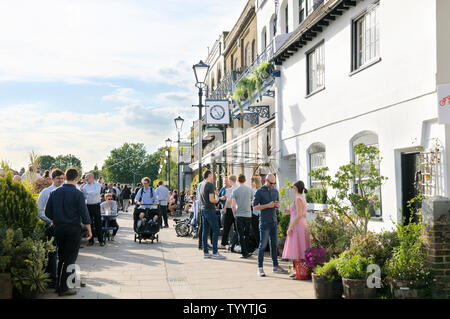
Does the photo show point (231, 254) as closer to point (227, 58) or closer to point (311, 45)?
point (311, 45)

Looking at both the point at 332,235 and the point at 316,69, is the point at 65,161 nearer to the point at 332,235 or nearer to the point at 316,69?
the point at 316,69

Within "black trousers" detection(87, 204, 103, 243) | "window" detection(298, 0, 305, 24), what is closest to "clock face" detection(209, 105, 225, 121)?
"window" detection(298, 0, 305, 24)

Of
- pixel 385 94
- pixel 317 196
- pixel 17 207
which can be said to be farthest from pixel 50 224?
pixel 317 196

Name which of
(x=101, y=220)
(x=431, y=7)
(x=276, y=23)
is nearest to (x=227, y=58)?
(x=276, y=23)

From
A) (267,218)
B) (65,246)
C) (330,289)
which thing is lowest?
(330,289)

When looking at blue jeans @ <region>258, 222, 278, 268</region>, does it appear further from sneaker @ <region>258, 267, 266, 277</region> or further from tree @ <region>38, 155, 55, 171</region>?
tree @ <region>38, 155, 55, 171</region>

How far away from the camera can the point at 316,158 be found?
1394 centimetres

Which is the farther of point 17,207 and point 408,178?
point 408,178

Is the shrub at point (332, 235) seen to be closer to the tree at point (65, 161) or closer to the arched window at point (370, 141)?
the arched window at point (370, 141)

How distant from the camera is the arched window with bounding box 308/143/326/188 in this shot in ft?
44.4

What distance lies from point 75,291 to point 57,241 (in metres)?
0.84

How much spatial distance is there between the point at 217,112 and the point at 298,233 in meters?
11.1

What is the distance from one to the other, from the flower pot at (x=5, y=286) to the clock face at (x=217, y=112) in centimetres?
1311
